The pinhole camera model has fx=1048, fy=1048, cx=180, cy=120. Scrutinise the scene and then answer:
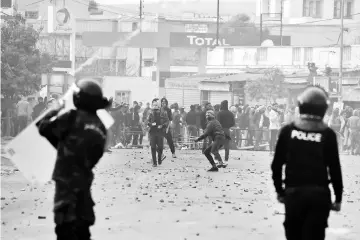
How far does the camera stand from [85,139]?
7.72 meters

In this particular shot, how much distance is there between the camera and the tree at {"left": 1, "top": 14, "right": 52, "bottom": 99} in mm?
41062

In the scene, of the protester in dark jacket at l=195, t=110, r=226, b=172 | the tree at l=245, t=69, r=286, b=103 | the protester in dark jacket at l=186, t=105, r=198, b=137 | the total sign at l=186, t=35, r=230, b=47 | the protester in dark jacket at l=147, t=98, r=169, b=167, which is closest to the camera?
the protester in dark jacket at l=195, t=110, r=226, b=172

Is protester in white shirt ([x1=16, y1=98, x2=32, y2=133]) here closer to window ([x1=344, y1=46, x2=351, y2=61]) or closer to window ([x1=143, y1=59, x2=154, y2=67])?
window ([x1=344, y1=46, x2=351, y2=61])

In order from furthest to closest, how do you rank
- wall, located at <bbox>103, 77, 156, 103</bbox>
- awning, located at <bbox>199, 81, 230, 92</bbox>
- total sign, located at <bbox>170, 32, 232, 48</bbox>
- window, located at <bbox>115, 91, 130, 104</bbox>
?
total sign, located at <bbox>170, 32, 232, 48</bbox> → window, located at <bbox>115, 91, 130, 104</bbox> → wall, located at <bbox>103, 77, 156, 103</bbox> → awning, located at <bbox>199, 81, 230, 92</bbox>

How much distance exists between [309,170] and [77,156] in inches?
67.5

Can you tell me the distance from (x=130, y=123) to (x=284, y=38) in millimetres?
59111

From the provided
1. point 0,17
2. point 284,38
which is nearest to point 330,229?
point 0,17

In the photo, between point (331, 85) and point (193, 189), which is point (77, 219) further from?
point (331, 85)

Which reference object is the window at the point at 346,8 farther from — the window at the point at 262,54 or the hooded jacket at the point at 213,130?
the hooded jacket at the point at 213,130

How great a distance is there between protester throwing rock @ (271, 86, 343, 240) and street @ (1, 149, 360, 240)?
376 cm

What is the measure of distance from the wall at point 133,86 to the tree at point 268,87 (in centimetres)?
1121

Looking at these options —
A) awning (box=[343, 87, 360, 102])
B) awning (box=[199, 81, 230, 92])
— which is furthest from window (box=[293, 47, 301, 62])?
awning (box=[343, 87, 360, 102])

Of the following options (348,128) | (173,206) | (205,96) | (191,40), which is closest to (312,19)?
(191,40)

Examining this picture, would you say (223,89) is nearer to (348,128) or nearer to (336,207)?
(348,128)
